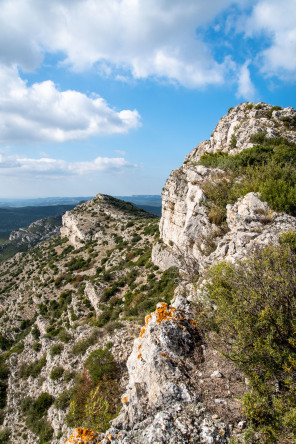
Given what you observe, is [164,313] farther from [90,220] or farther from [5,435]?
[90,220]

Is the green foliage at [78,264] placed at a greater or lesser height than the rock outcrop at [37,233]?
greater

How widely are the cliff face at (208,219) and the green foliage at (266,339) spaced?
85.0 inches

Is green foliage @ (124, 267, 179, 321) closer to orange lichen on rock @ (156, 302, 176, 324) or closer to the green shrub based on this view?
the green shrub

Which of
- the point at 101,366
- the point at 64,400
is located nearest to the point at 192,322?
the point at 101,366

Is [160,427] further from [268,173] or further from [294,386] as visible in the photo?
[268,173]

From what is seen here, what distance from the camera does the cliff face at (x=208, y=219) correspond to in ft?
25.7

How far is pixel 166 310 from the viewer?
634 centimetres

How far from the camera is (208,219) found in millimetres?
12102

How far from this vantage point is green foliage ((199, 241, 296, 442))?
316cm

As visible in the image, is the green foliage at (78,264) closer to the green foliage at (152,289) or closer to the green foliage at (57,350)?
the green foliage at (152,289)

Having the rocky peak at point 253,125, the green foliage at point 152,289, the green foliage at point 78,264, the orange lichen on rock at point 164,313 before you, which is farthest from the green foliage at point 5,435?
the rocky peak at point 253,125

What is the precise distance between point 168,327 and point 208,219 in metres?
7.77

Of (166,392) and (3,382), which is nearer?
(166,392)

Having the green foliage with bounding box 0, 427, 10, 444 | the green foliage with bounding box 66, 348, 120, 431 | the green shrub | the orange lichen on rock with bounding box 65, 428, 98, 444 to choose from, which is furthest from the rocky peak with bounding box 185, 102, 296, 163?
the green foliage with bounding box 0, 427, 10, 444
